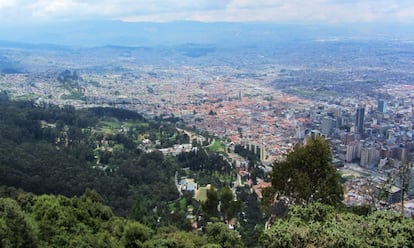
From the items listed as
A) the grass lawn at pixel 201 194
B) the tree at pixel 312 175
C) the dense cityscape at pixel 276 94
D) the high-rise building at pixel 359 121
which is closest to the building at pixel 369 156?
the dense cityscape at pixel 276 94

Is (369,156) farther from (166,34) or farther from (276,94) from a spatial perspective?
(166,34)

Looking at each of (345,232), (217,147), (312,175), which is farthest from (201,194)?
(345,232)

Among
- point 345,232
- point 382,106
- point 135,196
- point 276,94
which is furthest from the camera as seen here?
point 276,94

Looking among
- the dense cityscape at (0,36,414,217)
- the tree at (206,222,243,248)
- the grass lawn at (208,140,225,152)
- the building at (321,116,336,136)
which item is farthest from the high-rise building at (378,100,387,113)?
the tree at (206,222,243,248)

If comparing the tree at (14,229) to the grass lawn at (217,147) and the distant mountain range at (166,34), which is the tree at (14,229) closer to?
the grass lawn at (217,147)

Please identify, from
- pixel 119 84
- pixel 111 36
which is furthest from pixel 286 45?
pixel 111 36

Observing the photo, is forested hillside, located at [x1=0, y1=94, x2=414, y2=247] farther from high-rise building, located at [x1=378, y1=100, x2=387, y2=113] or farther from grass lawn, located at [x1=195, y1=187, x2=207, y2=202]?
high-rise building, located at [x1=378, y1=100, x2=387, y2=113]

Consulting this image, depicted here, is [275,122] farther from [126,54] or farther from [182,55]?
[126,54]
